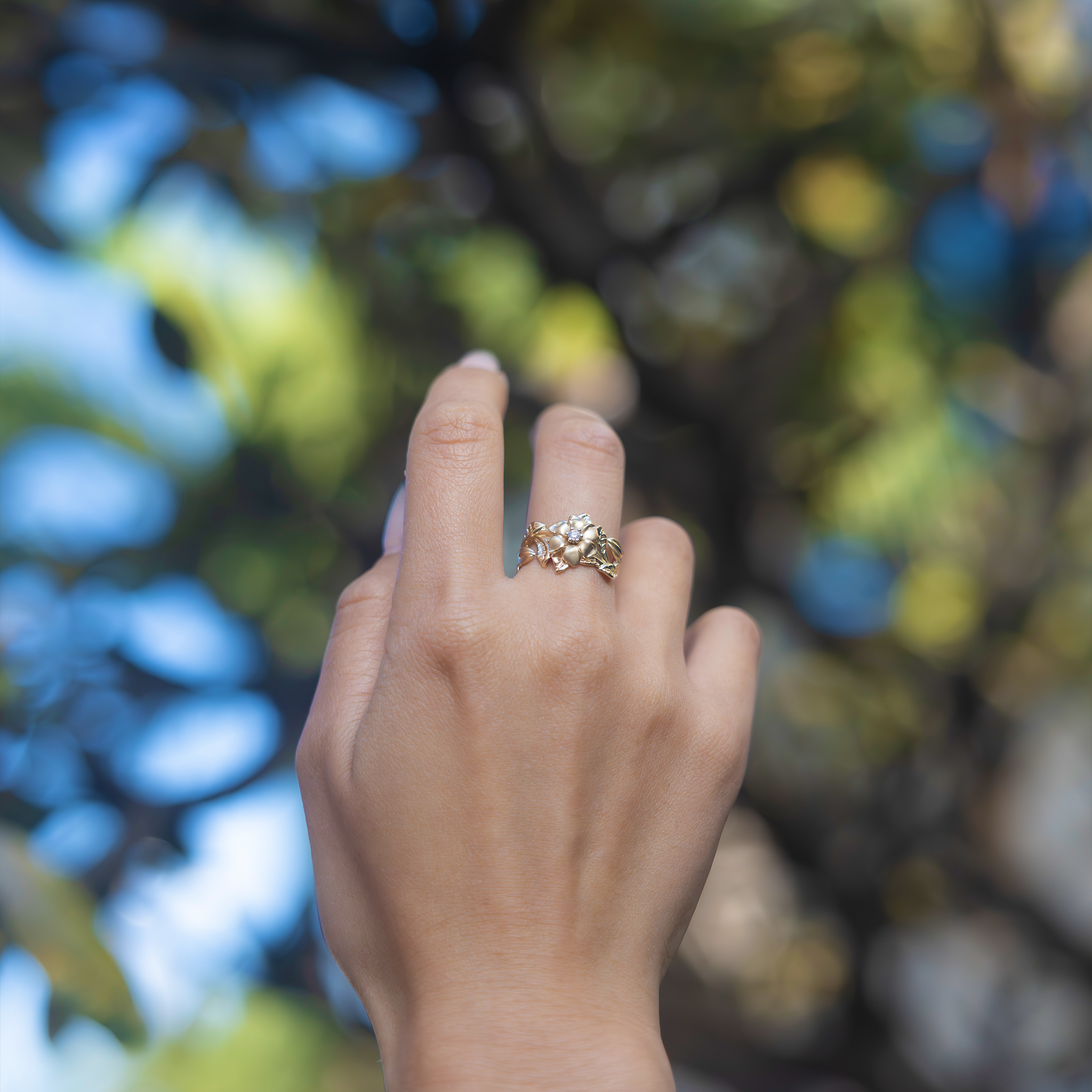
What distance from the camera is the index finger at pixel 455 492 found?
435 mm

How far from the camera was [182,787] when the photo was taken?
75 centimetres

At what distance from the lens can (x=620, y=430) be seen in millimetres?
954

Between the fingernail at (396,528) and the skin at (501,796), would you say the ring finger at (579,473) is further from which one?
the fingernail at (396,528)

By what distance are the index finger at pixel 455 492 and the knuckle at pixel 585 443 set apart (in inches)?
1.8

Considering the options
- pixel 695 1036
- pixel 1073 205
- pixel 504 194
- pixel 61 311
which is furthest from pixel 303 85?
pixel 695 1036

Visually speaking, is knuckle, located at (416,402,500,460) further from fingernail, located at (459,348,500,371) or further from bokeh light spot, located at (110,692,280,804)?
bokeh light spot, located at (110,692,280,804)

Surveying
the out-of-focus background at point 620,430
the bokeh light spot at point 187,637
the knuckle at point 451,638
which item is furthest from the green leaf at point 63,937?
the knuckle at point 451,638

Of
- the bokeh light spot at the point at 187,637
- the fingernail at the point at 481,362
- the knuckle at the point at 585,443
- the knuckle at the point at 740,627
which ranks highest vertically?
the fingernail at the point at 481,362

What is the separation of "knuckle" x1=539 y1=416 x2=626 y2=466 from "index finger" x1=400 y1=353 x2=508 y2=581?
0.15 ft

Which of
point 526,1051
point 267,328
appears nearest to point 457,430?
point 526,1051

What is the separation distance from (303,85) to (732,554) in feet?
2.50

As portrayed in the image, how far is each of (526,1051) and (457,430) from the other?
1.09 ft

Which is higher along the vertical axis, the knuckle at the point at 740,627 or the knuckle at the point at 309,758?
the knuckle at the point at 740,627

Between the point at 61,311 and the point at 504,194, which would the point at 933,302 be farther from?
the point at 61,311
